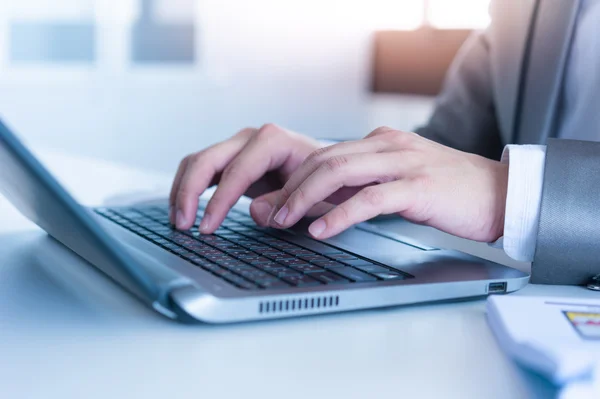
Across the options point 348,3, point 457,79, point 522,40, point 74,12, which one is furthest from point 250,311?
point 348,3

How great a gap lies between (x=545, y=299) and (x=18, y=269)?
1.40 feet

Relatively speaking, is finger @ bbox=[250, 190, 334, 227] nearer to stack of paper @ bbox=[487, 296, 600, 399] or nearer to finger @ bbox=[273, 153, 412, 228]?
finger @ bbox=[273, 153, 412, 228]

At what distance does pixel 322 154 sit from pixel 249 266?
178 millimetres

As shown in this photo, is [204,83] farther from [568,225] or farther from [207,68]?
[568,225]

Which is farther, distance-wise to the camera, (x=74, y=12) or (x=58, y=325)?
(x=74, y=12)

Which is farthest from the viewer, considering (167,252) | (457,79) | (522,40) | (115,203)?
(457,79)

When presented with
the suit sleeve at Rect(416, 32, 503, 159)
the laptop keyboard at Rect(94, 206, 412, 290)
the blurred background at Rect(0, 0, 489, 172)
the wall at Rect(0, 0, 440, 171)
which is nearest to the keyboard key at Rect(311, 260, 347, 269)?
the laptop keyboard at Rect(94, 206, 412, 290)

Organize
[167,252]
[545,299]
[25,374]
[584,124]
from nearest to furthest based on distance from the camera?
[25,374]
[545,299]
[167,252]
[584,124]

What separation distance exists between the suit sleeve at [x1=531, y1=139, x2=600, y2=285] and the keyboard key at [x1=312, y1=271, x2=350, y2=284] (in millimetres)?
201

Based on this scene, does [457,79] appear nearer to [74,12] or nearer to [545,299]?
[545,299]

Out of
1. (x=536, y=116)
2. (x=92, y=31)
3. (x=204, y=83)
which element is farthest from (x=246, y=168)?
(x=204, y=83)

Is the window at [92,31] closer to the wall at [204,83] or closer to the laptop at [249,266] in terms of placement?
the wall at [204,83]

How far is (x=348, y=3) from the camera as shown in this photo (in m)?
6.08

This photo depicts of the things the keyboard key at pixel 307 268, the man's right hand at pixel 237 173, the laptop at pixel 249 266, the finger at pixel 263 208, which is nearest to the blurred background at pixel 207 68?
the man's right hand at pixel 237 173
